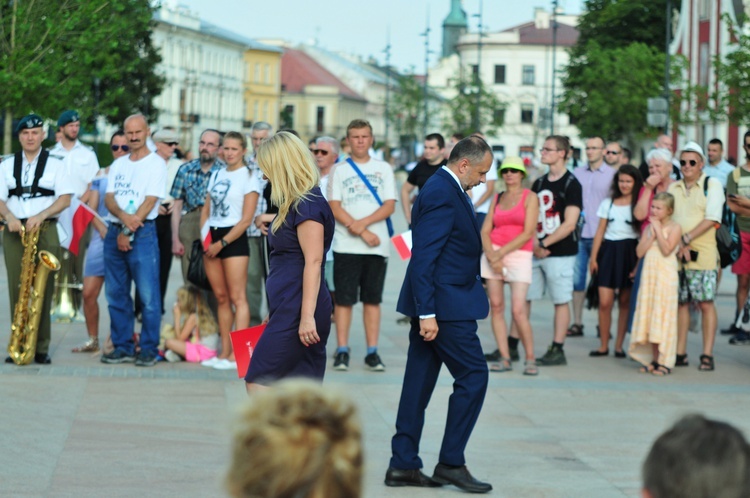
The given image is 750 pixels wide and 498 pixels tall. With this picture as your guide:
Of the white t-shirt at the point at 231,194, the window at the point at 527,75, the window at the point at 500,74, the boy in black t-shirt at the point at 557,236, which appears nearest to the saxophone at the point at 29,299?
the white t-shirt at the point at 231,194

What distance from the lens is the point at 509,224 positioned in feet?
38.5

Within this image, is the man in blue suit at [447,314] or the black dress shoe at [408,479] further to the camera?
the black dress shoe at [408,479]

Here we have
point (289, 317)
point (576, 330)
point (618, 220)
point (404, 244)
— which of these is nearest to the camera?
point (289, 317)

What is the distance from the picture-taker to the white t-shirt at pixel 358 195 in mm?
11766

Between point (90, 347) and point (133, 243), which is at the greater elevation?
point (133, 243)

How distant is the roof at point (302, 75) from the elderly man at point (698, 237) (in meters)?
157

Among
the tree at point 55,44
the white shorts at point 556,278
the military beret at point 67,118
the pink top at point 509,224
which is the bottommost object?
the white shorts at point 556,278

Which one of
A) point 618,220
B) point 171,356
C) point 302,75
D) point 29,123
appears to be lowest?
point 171,356

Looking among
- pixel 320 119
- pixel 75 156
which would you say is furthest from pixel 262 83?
pixel 75 156

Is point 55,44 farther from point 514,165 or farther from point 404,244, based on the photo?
point 404,244

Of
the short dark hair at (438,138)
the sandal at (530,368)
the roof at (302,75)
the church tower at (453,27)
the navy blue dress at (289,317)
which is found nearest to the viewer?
the navy blue dress at (289,317)

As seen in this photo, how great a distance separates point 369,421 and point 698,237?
13.9 feet

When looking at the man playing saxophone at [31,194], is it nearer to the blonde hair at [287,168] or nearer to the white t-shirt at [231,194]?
the white t-shirt at [231,194]

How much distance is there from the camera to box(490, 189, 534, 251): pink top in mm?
11695
